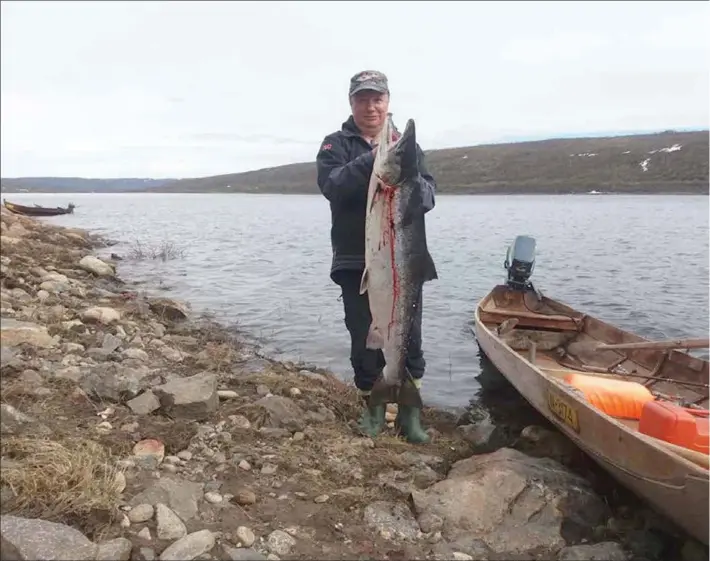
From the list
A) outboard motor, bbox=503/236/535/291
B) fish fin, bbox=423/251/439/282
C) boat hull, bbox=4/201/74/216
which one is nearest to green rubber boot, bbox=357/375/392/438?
fish fin, bbox=423/251/439/282

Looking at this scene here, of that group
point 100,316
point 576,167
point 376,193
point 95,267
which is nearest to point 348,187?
point 376,193

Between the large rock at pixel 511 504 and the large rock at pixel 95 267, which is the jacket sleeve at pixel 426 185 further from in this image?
the large rock at pixel 95 267

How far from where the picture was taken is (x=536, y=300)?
41.0 ft

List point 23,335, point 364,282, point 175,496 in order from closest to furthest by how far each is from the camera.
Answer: point 175,496 → point 364,282 → point 23,335

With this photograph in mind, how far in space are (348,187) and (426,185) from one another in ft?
2.26

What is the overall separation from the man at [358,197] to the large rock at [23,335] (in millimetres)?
→ 3396

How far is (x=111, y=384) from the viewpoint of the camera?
593 centimetres

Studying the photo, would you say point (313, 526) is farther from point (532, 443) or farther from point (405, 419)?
point (532, 443)

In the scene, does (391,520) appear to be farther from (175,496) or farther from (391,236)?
(391,236)

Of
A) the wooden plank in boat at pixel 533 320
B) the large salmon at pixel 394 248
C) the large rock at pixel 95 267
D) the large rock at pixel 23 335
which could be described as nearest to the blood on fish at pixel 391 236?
the large salmon at pixel 394 248

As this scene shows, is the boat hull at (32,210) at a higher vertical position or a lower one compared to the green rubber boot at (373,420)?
higher

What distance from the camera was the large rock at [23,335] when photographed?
20.0ft

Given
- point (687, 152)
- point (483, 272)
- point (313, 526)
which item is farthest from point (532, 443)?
point (687, 152)

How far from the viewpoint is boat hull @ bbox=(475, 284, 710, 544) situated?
14.7ft
